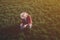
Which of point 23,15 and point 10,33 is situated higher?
point 23,15

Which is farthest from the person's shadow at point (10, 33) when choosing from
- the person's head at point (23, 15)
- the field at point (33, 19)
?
the person's head at point (23, 15)

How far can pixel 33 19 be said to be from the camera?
0.99 m

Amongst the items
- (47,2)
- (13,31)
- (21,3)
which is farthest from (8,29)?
(47,2)

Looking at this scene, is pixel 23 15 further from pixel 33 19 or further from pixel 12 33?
pixel 12 33

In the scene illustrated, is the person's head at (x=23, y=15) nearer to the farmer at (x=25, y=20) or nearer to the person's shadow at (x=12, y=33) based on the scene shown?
the farmer at (x=25, y=20)

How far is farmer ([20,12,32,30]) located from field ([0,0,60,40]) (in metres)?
0.03

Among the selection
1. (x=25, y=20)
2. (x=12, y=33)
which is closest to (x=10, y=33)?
(x=12, y=33)

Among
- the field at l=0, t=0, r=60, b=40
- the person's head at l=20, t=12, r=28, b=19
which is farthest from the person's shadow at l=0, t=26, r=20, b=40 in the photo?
the person's head at l=20, t=12, r=28, b=19

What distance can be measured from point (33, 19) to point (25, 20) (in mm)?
67

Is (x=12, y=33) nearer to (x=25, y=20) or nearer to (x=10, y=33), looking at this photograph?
(x=10, y=33)

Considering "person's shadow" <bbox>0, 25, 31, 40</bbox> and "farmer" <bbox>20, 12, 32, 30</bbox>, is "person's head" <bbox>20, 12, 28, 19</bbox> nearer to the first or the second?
"farmer" <bbox>20, 12, 32, 30</bbox>

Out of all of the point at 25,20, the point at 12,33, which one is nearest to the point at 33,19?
the point at 25,20

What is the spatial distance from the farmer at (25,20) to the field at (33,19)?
0.10 ft

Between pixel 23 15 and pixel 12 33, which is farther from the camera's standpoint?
pixel 23 15
